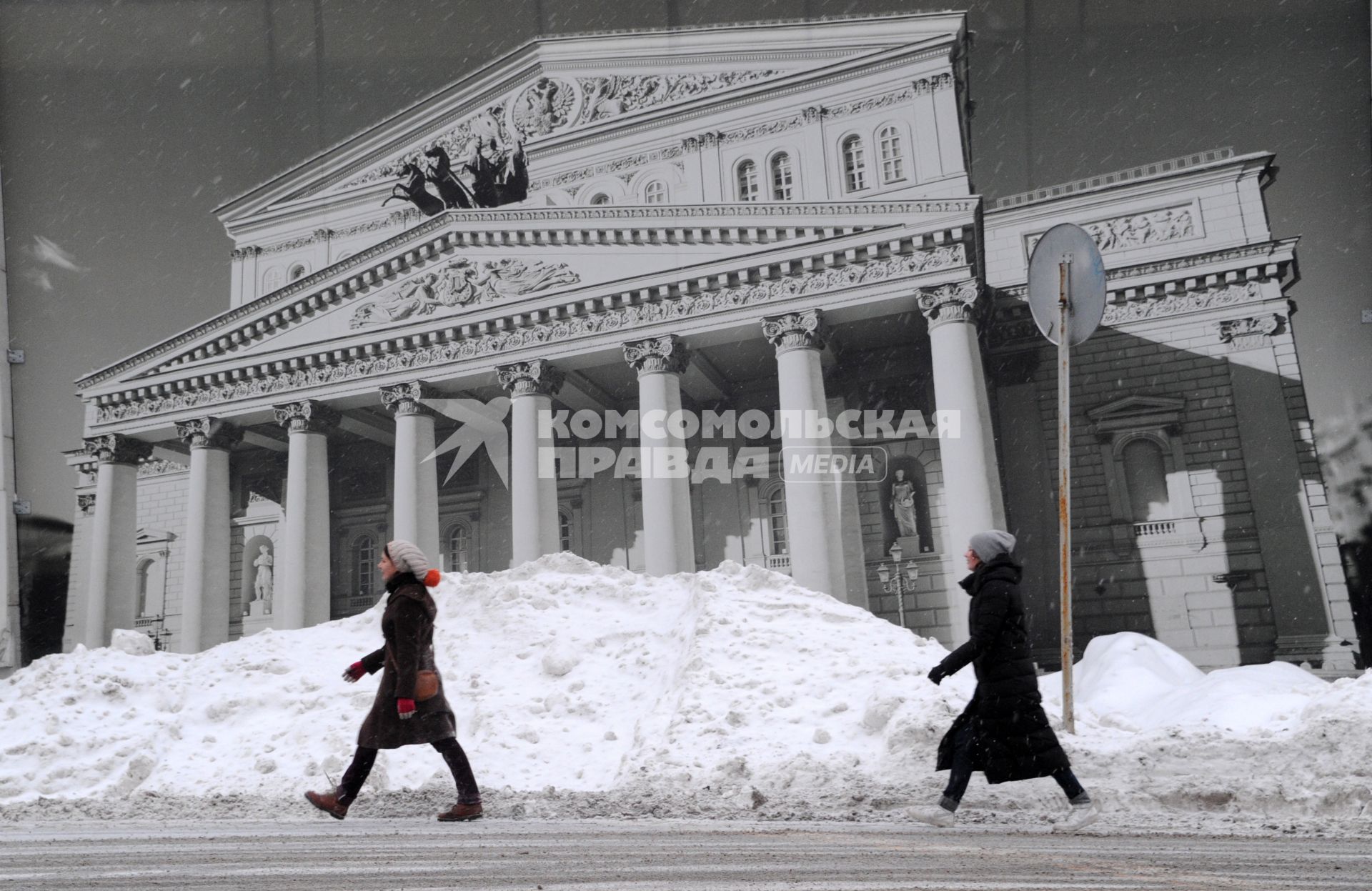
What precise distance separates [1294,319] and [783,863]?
2319 cm

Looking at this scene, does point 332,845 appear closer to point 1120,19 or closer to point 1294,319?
point 1120,19

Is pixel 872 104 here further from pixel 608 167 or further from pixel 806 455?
pixel 806 455

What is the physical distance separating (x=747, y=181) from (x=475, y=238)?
29.8ft

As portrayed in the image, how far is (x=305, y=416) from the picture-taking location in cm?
2378

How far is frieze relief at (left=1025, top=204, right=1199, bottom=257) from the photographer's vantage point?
24047 millimetres

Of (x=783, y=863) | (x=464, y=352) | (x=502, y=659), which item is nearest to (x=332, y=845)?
(x=783, y=863)

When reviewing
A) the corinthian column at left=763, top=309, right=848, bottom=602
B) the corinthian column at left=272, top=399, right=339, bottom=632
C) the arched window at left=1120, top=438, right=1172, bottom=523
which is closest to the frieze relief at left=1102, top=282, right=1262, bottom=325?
the arched window at left=1120, top=438, right=1172, bottom=523

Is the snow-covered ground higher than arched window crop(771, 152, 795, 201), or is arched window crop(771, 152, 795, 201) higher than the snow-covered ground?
arched window crop(771, 152, 795, 201)

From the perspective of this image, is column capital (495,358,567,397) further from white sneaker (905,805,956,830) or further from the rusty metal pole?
white sneaker (905,805,956,830)

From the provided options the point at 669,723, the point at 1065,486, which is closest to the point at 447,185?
the point at 669,723

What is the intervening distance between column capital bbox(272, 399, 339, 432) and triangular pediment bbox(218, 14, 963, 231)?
27.9 feet

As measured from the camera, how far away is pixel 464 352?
22.6 m

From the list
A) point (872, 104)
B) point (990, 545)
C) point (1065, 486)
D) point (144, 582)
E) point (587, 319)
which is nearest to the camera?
point (990, 545)

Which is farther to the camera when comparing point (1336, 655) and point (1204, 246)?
point (1204, 246)
